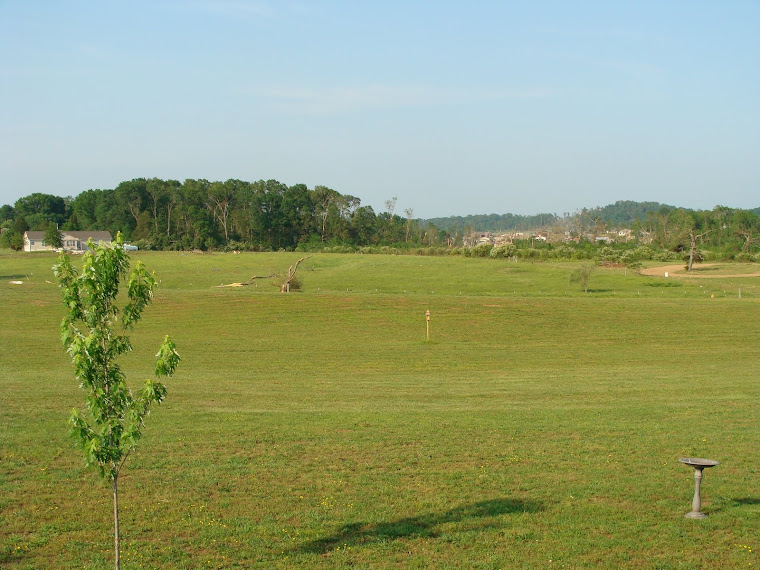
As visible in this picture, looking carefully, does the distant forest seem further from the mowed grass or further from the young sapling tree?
the young sapling tree

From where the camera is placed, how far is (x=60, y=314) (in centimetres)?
4166

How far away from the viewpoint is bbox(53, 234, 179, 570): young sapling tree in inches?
297

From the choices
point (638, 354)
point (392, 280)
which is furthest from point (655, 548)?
point (392, 280)

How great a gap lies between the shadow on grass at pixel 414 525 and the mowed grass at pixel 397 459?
0.04m

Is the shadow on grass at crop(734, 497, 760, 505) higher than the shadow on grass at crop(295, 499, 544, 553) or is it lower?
higher

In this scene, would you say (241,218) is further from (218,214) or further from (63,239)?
(63,239)

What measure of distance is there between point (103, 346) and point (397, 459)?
712 cm

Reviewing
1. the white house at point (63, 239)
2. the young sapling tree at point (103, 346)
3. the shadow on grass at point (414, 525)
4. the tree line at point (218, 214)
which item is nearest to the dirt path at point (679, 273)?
the tree line at point (218, 214)

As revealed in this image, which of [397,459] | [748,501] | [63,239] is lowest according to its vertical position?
[397,459]

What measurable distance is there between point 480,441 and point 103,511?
7.65 m

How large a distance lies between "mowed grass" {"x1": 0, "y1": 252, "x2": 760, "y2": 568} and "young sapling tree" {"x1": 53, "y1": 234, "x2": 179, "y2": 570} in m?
2.01

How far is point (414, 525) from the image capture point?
10.2 meters

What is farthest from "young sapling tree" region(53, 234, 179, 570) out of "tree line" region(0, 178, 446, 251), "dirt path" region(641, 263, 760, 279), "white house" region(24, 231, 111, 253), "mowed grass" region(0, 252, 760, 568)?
"tree line" region(0, 178, 446, 251)

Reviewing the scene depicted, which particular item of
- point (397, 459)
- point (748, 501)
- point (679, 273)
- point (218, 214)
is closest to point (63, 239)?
point (218, 214)
